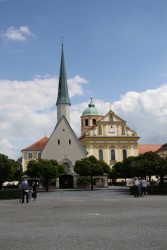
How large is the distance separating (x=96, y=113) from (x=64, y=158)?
53393 millimetres

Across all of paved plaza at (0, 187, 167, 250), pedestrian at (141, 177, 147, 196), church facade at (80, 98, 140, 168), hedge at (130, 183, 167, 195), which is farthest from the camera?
church facade at (80, 98, 140, 168)

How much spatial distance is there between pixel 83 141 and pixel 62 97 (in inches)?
870

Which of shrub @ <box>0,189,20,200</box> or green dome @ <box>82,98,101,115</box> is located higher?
green dome @ <box>82,98,101,115</box>

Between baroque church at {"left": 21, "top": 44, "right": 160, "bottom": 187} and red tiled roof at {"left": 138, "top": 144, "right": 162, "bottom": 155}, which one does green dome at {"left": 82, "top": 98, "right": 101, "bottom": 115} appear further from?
red tiled roof at {"left": 138, "top": 144, "right": 162, "bottom": 155}

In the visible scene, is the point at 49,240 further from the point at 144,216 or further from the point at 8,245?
the point at 144,216

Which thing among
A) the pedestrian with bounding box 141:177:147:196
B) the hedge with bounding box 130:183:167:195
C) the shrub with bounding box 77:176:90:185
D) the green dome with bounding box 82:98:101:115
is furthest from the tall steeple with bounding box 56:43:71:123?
the pedestrian with bounding box 141:177:147:196

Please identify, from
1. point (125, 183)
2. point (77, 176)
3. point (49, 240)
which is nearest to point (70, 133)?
point (77, 176)

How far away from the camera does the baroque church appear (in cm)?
8188

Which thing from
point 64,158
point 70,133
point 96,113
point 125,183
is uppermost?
point 96,113

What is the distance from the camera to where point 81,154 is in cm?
8156

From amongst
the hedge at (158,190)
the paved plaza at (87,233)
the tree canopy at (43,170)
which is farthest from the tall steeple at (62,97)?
the paved plaza at (87,233)

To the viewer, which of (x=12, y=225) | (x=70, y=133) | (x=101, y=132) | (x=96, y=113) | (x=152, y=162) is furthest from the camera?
(x=96, y=113)

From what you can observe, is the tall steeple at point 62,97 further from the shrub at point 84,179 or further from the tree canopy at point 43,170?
the tree canopy at point 43,170

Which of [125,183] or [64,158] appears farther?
[125,183]
